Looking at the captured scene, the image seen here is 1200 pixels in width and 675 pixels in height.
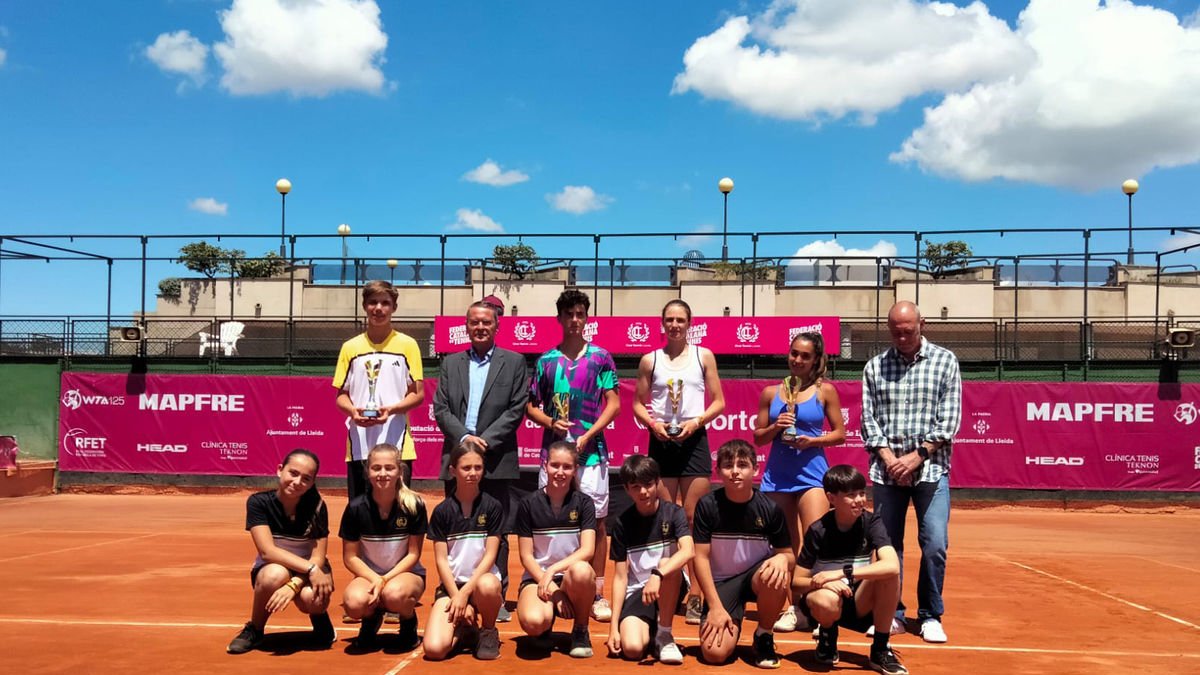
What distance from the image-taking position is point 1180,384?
14.1 m

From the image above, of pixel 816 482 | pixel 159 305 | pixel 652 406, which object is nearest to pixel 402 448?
pixel 652 406

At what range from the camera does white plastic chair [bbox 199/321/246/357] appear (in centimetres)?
2460

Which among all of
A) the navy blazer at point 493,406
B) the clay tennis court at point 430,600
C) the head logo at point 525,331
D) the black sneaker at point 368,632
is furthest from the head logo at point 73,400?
the black sneaker at point 368,632

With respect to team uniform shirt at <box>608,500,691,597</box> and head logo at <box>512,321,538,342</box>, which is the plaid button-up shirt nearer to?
team uniform shirt at <box>608,500,691,597</box>

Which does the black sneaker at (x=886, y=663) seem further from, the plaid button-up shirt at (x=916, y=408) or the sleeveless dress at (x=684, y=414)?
the sleeveless dress at (x=684, y=414)

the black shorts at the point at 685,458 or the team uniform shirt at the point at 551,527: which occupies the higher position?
Result: the black shorts at the point at 685,458

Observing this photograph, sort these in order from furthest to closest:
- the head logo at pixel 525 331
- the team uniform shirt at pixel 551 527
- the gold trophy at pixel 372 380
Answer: the head logo at pixel 525 331
the gold trophy at pixel 372 380
the team uniform shirt at pixel 551 527

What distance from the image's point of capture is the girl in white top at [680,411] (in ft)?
17.8

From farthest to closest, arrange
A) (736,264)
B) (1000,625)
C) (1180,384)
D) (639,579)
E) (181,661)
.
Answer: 1. (736,264)
2. (1180,384)
3. (1000,625)
4. (639,579)
5. (181,661)

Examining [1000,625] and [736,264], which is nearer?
[1000,625]

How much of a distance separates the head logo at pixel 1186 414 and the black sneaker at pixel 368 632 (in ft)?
45.8

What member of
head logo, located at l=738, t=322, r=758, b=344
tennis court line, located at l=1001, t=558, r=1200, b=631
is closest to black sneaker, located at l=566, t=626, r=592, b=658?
tennis court line, located at l=1001, t=558, r=1200, b=631

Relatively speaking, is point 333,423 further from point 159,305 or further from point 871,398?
point 159,305

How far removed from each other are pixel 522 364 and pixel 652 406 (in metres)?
0.85
